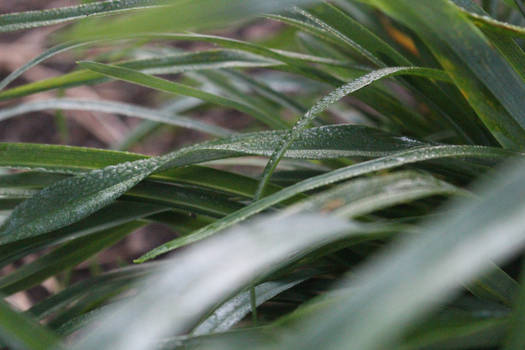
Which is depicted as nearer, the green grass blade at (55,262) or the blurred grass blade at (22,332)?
the blurred grass blade at (22,332)

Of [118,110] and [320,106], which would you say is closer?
[320,106]

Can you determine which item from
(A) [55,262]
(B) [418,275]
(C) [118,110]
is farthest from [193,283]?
(C) [118,110]

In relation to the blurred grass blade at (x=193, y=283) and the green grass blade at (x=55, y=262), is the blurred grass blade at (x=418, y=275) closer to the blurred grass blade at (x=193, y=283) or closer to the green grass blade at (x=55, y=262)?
the blurred grass blade at (x=193, y=283)

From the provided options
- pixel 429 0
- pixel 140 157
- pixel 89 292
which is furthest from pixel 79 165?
pixel 429 0

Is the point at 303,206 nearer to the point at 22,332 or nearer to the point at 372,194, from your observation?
the point at 372,194

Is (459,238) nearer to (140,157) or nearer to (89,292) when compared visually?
(140,157)

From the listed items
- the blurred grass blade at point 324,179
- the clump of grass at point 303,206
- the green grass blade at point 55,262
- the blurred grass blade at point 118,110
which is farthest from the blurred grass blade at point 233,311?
the blurred grass blade at point 118,110

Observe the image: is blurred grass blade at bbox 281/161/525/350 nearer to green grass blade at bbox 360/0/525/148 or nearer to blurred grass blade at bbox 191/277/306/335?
green grass blade at bbox 360/0/525/148
